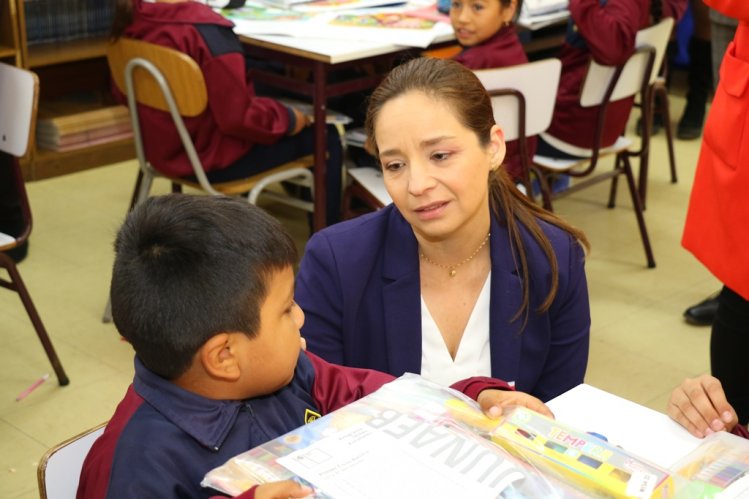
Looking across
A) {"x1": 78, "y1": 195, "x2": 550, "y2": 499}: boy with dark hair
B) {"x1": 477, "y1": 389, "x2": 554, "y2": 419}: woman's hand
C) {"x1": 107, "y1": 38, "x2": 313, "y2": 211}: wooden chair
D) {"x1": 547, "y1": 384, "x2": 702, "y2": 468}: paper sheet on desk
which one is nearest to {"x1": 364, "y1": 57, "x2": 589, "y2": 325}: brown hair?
{"x1": 547, "y1": 384, "x2": 702, "y2": 468}: paper sheet on desk

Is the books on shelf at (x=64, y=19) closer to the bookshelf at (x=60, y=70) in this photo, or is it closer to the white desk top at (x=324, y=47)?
the bookshelf at (x=60, y=70)

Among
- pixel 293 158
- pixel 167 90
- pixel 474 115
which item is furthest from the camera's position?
pixel 293 158

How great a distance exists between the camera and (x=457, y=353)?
178cm

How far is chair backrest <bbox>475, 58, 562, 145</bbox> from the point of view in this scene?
3004 millimetres

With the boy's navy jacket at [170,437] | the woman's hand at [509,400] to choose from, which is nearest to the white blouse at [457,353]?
the woman's hand at [509,400]

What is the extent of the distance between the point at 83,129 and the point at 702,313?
8.55 feet

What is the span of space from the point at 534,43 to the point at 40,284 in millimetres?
1938

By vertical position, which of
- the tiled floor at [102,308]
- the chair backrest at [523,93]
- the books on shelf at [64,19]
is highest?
the chair backrest at [523,93]

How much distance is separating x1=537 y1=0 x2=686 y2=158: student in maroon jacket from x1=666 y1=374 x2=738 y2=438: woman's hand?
2.10 m

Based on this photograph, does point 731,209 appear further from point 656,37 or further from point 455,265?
point 656,37

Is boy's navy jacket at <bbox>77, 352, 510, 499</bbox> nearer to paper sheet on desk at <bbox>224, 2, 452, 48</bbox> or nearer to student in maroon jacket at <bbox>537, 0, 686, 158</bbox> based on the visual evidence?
paper sheet on desk at <bbox>224, 2, 452, 48</bbox>

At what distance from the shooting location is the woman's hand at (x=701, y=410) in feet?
4.51

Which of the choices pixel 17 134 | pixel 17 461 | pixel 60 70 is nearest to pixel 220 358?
pixel 17 461

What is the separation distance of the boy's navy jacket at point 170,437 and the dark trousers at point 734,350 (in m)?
1.23
